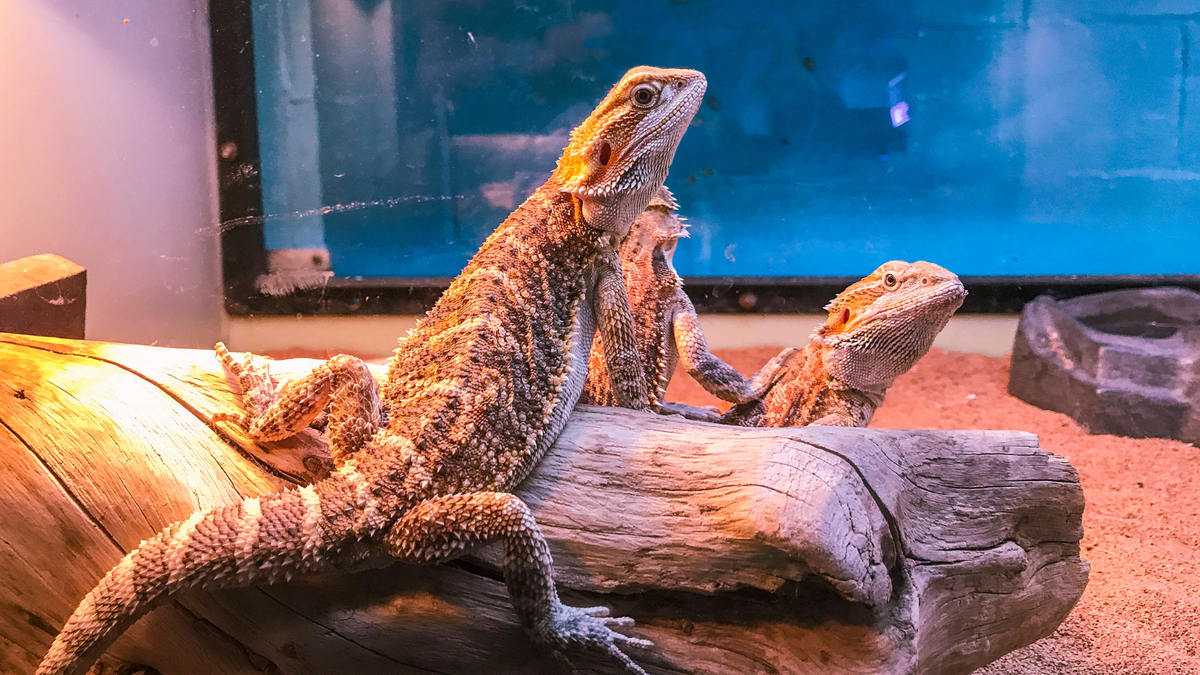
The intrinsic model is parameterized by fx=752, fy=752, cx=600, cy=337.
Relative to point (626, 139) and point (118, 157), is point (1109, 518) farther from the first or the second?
point (118, 157)

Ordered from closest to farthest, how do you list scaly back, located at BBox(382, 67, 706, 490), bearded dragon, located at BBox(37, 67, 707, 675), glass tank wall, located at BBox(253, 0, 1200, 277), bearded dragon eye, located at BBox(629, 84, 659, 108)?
bearded dragon, located at BBox(37, 67, 707, 675), scaly back, located at BBox(382, 67, 706, 490), bearded dragon eye, located at BBox(629, 84, 659, 108), glass tank wall, located at BBox(253, 0, 1200, 277)

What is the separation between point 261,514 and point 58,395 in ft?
3.23

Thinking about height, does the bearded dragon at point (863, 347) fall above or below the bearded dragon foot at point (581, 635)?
above

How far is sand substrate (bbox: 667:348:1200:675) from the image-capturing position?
2.96 meters

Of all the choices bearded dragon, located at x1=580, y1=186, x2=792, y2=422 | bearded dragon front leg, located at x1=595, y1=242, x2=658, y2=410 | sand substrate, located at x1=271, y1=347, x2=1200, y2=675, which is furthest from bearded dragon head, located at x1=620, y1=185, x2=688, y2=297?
sand substrate, located at x1=271, y1=347, x2=1200, y2=675

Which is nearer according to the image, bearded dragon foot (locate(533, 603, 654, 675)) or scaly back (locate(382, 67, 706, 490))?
bearded dragon foot (locate(533, 603, 654, 675))

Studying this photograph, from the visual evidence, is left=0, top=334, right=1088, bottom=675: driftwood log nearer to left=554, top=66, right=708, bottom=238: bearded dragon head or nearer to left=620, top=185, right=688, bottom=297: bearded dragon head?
left=554, top=66, right=708, bottom=238: bearded dragon head

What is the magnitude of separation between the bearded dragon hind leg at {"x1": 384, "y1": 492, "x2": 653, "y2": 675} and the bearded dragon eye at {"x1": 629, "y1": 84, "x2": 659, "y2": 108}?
1.61 meters

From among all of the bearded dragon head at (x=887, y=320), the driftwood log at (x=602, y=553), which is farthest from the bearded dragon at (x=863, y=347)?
the driftwood log at (x=602, y=553)

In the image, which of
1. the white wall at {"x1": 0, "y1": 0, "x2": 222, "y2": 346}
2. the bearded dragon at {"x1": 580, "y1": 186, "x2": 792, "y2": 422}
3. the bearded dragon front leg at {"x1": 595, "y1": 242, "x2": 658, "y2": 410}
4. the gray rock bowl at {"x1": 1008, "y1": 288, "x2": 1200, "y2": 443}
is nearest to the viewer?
the bearded dragon front leg at {"x1": 595, "y1": 242, "x2": 658, "y2": 410}

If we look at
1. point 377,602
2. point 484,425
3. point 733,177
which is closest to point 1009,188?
point 733,177

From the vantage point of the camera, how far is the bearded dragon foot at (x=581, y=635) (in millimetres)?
2088

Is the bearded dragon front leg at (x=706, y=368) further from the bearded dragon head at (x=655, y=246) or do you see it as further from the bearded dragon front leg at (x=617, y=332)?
the bearded dragon front leg at (x=617, y=332)

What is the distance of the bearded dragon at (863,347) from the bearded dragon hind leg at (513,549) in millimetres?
1838
